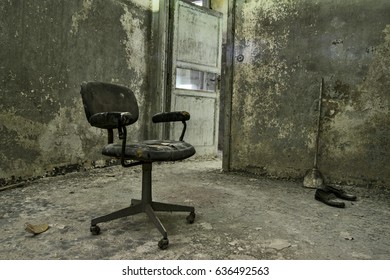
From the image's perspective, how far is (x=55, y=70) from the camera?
3281 millimetres

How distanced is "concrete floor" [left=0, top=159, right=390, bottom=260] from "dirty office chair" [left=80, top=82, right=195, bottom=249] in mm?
119

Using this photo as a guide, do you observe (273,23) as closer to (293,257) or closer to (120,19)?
(120,19)

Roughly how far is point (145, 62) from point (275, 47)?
1879 mm

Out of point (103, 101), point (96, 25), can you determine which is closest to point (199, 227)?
point (103, 101)

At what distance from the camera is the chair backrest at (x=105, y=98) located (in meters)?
1.86

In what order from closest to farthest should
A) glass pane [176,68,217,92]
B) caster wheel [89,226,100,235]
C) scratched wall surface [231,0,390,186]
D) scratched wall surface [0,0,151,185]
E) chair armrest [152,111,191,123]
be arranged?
caster wheel [89,226,100,235], chair armrest [152,111,191,123], scratched wall surface [0,0,151,185], scratched wall surface [231,0,390,186], glass pane [176,68,217,92]

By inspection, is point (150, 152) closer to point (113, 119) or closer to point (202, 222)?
point (113, 119)

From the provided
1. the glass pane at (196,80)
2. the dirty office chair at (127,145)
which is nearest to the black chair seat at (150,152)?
the dirty office chair at (127,145)

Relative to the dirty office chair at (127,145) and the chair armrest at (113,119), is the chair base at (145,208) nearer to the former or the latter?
the dirty office chair at (127,145)

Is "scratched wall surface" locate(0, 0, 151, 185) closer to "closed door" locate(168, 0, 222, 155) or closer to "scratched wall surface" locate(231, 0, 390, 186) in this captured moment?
"closed door" locate(168, 0, 222, 155)

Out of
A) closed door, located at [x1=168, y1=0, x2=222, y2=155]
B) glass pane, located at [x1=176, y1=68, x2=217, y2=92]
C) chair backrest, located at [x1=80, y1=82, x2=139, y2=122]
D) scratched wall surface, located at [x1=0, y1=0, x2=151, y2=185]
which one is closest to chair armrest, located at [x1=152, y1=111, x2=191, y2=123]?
chair backrest, located at [x1=80, y1=82, x2=139, y2=122]

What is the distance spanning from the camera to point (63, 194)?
9.07 ft

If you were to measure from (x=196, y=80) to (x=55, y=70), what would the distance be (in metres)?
2.21

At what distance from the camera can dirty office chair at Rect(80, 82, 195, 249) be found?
5.48 ft
